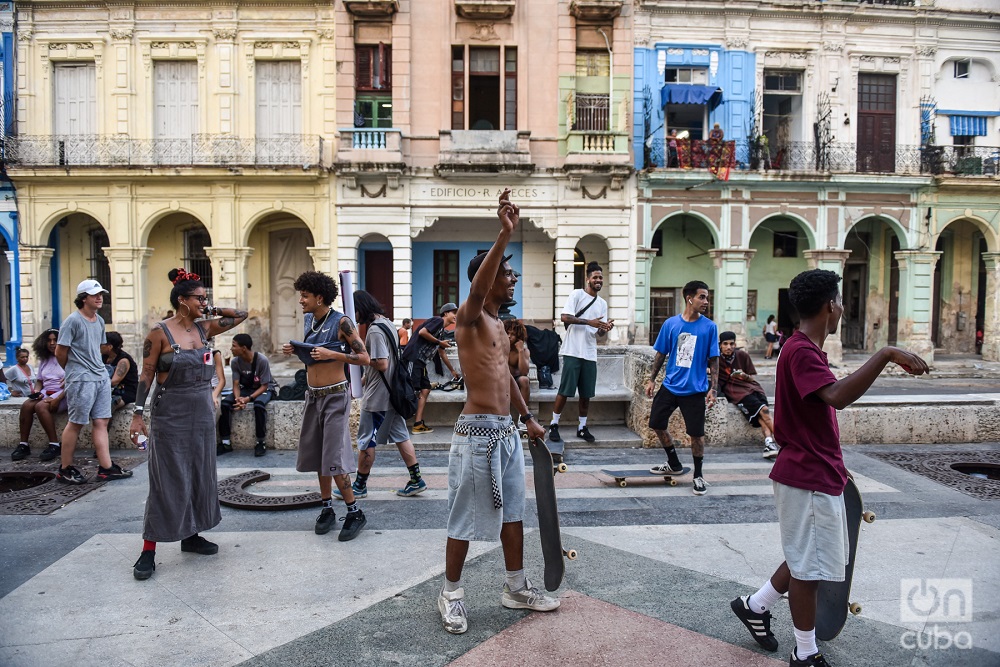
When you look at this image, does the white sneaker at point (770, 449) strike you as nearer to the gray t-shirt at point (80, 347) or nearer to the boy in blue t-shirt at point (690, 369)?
the boy in blue t-shirt at point (690, 369)

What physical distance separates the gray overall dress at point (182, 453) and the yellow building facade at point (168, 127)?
1510 cm

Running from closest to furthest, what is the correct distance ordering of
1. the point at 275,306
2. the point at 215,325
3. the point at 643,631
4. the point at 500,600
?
the point at 643,631, the point at 500,600, the point at 215,325, the point at 275,306

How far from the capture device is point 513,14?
19516mm

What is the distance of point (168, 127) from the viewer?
63.9ft

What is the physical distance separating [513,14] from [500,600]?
1880 cm

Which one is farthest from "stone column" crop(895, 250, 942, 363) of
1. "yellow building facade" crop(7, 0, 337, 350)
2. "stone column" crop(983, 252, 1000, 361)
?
"yellow building facade" crop(7, 0, 337, 350)

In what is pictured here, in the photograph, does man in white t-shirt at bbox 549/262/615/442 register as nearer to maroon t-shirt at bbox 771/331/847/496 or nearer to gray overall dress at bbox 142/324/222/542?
gray overall dress at bbox 142/324/222/542

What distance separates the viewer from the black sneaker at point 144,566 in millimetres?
4406

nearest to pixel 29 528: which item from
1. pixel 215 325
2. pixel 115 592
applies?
pixel 115 592

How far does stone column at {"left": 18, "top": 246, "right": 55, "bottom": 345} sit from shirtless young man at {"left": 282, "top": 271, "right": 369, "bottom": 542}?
18.2 meters

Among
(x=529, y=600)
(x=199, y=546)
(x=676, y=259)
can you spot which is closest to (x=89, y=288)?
(x=199, y=546)

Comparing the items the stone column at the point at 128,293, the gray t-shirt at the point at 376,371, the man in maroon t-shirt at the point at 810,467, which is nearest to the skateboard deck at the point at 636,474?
the gray t-shirt at the point at 376,371

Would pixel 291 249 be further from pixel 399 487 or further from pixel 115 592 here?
pixel 115 592

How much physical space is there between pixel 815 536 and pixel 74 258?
912 inches
